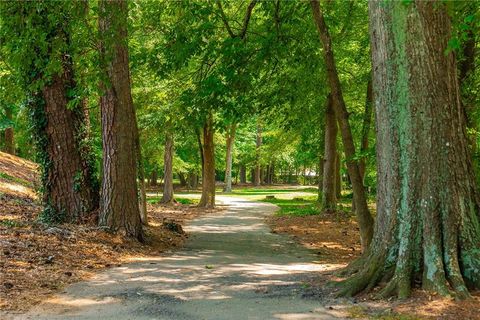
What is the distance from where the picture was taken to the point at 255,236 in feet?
47.3

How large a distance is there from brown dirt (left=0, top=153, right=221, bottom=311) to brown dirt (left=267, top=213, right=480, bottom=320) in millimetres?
3675

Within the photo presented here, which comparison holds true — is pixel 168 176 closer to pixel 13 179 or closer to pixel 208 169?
pixel 208 169

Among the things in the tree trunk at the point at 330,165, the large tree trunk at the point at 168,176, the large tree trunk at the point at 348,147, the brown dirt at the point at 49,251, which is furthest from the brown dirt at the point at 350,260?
the large tree trunk at the point at 168,176

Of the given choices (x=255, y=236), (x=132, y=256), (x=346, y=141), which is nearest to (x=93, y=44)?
(x=132, y=256)

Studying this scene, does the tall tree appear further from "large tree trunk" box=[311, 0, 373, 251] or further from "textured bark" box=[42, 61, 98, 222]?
"large tree trunk" box=[311, 0, 373, 251]

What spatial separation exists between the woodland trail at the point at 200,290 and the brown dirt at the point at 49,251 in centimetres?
36

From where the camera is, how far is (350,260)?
32.8 ft

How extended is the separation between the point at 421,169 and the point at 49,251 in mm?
6255

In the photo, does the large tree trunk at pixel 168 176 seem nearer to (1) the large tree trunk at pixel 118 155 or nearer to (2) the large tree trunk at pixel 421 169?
(1) the large tree trunk at pixel 118 155

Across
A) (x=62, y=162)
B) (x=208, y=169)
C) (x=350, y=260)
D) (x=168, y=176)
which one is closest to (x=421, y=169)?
(x=350, y=260)

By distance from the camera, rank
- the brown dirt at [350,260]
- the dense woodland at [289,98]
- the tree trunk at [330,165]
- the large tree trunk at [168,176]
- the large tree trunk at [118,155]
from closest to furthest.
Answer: the brown dirt at [350,260] → the dense woodland at [289,98] → the large tree trunk at [118,155] → the tree trunk at [330,165] → the large tree trunk at [168,176]

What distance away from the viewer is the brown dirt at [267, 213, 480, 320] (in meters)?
4.91

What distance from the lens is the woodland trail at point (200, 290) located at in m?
5.35

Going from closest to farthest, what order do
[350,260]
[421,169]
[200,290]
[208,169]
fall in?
[421,169]
[200,290]
[350,260]
[208,169]
